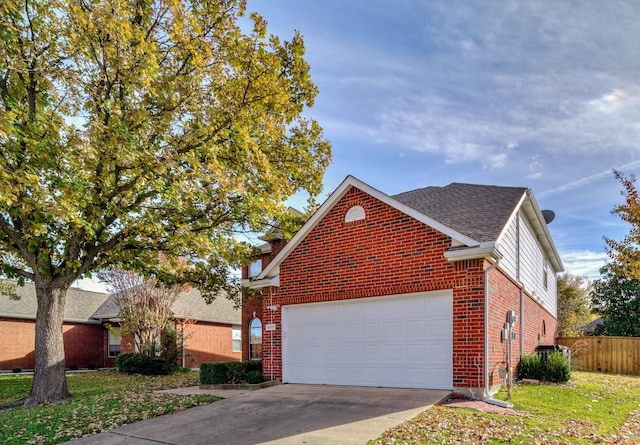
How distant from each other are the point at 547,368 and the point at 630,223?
18.2 ft

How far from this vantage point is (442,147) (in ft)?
49.5

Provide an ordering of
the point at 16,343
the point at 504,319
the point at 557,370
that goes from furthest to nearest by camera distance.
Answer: the point at 16,343, the point at 557,370, the point at 504,319

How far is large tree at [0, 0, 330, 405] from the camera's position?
8672 mm

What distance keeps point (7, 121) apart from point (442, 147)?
12233 mm

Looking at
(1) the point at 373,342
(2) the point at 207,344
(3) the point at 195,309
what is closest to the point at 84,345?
(3) the point at 195,309

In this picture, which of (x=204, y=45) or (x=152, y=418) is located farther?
(x=204, y=45)

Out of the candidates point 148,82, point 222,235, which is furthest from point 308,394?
point 148,82

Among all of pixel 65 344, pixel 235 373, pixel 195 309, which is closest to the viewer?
pixel 235 373

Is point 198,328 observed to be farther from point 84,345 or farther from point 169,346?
point 84,345

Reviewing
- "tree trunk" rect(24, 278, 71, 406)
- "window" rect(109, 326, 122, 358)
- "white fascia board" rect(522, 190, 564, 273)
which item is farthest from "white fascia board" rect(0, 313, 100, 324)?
"white fascia board" rect(522, 190, 564, 273)

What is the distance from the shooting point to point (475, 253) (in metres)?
9.19

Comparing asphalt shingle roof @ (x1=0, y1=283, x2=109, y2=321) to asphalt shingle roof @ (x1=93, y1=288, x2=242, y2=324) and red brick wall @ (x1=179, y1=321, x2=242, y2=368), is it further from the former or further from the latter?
red brick wall @ (x1=179, y1=321, x2=242, y2=368)

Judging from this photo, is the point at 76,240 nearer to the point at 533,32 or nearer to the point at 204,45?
the point at 204,45

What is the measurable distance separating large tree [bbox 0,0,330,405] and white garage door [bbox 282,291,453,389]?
2896 mm
